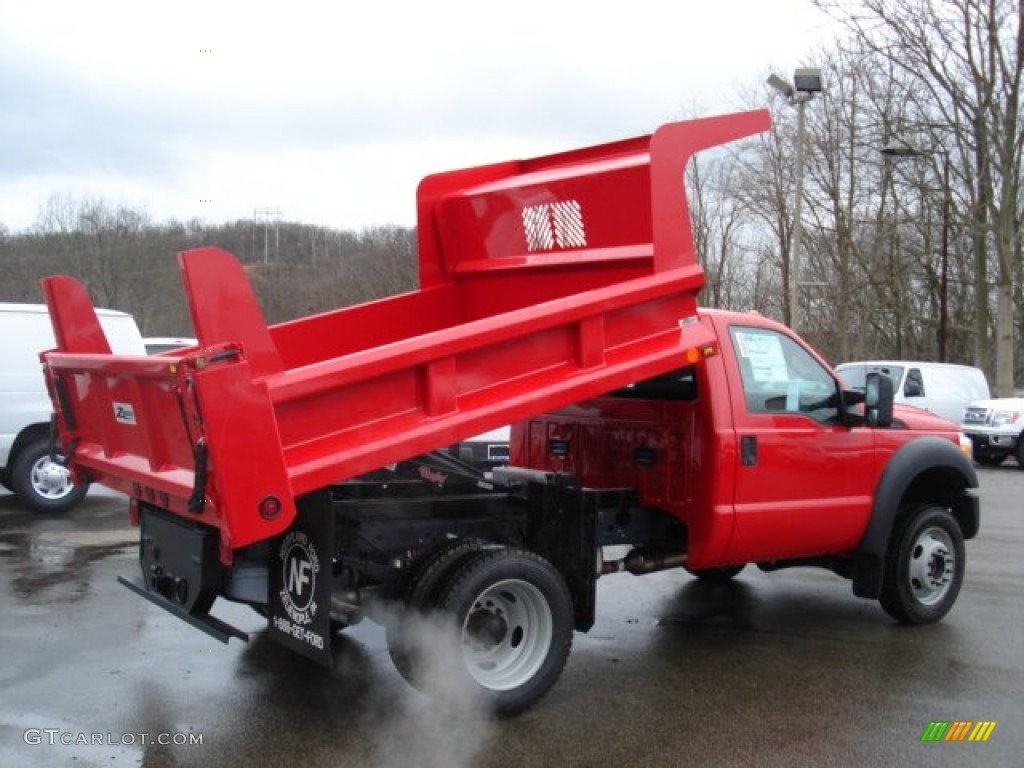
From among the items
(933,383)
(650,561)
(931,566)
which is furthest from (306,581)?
(933,383)

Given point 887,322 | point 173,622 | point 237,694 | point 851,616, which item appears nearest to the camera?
point 237,694

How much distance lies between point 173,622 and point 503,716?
8.89 ft

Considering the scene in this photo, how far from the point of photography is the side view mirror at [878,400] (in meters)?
6.03

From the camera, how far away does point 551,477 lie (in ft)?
18.0

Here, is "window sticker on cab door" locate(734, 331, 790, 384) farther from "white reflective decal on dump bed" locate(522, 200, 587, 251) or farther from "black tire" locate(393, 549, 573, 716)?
"black tire" locate(393, 549, 573, 716)

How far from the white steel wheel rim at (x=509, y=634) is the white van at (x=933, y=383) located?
13.9 meters

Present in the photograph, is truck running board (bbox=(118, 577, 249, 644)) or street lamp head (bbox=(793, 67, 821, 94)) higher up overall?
street lamp head (bbox=(793, 67, 821, 94))

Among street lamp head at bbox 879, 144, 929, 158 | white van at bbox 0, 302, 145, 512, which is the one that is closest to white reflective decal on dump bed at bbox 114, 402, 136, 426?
white van at bbox 0, 302, 145, 512

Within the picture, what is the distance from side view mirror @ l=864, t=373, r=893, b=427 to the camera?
19.8 ft

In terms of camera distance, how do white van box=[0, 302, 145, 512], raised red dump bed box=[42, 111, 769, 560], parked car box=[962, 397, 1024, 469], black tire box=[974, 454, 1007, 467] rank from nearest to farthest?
1. raised red dump bed box=[42, 111, 769, 560]
2. white van box=[0, 302, 145, 512]
3. parked car box=[962, 397, 1024, 469]
4. black tire box=[974, 454, 1007, 467]

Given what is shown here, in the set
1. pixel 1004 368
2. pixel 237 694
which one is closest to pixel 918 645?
pixel 237 694

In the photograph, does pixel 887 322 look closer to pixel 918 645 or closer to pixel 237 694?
pixel 918 645

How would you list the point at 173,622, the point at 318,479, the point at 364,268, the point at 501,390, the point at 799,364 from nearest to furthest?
the point at 318,479 < the point at 501,390 < the point at 799,364 < the point at 173,622 < the point at 364,268

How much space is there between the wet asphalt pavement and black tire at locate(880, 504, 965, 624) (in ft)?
0.50
